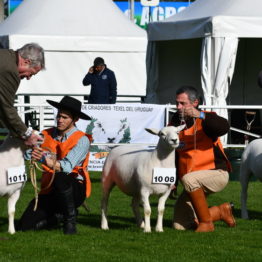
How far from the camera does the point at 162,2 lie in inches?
1747

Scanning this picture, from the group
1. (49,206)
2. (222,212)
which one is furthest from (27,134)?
(222,212)

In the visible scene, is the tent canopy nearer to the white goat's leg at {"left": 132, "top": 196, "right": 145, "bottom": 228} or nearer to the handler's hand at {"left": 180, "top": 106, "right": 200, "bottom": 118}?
the white goat's leg at {"left": 132, "top": 196, "right": 145, "bottom": 228}

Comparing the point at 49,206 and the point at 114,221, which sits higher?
the point at 49,206

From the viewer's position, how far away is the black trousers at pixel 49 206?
27.5ft

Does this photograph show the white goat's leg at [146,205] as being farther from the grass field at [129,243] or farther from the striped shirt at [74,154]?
the striped shirt at [74,154]

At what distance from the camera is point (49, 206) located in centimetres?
870

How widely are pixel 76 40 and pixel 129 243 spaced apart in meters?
13.5

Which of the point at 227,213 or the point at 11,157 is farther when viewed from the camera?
the point at 227,213

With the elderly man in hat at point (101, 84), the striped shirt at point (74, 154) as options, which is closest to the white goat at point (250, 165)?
the striped shirt at point (74, 154)

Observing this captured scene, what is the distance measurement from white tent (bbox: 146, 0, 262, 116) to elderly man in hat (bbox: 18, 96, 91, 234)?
310 inches

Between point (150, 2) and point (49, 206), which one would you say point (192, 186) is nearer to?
point (49, 206)

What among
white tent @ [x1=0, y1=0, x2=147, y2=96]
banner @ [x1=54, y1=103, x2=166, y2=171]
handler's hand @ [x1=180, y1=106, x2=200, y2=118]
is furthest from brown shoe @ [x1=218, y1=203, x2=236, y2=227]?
white tent @ [x1=0, y1=0, x2=147, y2=96]

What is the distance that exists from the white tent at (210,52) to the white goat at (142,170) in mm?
7407

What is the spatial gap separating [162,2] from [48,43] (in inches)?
952
